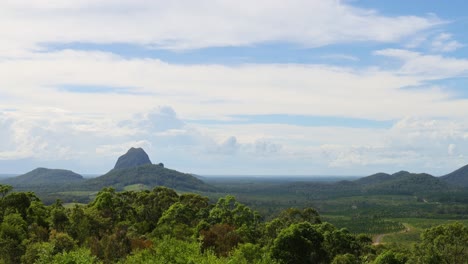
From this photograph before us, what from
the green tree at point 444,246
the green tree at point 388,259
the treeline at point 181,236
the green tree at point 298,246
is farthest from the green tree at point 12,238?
the green tree at point 444,246

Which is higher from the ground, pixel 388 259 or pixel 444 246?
pixel 444 246

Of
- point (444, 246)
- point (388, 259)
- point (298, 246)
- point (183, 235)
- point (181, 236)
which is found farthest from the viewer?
point (183, 235)

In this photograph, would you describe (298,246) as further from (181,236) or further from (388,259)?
(181,236)

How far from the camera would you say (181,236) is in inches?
2938

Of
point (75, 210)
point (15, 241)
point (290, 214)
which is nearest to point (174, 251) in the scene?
point (15, 241)

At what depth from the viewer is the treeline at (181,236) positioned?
6050 centimetres

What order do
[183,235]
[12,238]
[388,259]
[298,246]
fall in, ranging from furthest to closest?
1. [183,235]
2. [298,246]
3. [12,238]
4. [388,259]

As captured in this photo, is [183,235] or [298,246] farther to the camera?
[183,235]

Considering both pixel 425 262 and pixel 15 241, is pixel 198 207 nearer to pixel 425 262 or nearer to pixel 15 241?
pixel 15 241

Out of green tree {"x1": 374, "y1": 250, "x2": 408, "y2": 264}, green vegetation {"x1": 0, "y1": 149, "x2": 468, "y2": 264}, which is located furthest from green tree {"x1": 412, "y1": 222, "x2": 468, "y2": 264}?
green tree {"x1": 374, "y1": 250, "x2": 408, "y2": 264}

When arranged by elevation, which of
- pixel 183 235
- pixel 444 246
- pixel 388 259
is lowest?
pixel 388 259

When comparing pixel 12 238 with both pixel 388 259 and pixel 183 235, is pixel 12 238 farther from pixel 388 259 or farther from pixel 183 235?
pixel 388 259

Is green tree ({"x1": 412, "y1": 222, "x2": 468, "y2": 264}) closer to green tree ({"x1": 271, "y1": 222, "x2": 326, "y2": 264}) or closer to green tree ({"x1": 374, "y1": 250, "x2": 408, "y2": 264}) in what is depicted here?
green tree ({"x1": 374, "y1": 250, "x2": 408, "y2": 264})

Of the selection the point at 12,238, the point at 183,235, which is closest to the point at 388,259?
the point at 183,235
